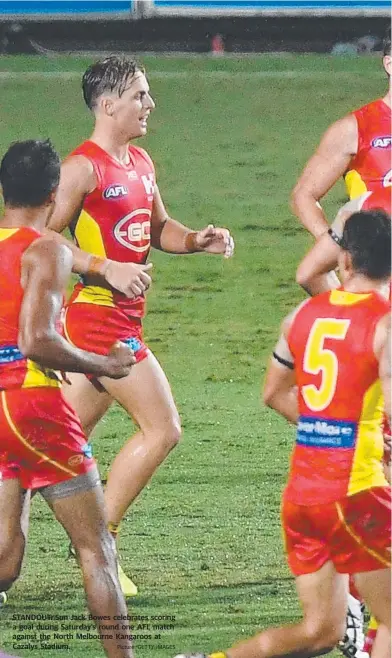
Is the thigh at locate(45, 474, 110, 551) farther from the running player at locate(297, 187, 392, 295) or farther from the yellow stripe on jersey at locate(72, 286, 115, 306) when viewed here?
the yellow stripe on jersey at locate(72, 286, 115, 306)

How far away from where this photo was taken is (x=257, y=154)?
50.3 ft

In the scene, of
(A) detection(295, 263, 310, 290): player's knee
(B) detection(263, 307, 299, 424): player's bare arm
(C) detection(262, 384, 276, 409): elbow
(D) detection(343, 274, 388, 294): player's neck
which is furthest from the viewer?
(A) detection(295, 263, 310, 290): player's knee

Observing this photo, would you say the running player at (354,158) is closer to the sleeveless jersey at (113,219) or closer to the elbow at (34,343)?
the sleeveless jersey at (113,219)

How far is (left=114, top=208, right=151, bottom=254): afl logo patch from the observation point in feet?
20.8

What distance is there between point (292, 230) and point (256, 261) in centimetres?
94

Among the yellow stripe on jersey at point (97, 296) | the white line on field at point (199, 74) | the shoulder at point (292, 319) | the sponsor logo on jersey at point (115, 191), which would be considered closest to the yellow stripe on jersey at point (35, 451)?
the shoulder at point (292, 319)

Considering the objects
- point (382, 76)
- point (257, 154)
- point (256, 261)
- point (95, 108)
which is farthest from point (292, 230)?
point (95, 108)

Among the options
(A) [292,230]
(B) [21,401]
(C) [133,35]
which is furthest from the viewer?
(C) [133,35]

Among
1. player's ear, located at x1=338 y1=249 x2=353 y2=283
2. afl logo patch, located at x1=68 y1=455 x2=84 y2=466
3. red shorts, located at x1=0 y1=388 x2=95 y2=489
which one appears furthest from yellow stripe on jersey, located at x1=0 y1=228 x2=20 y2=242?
player's ear, located at x1=338 y1=249 x2=353 y2=283

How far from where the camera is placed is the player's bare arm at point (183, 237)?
642 cm

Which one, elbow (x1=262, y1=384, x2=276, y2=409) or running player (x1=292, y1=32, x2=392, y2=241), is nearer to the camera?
elbow (x1=262, y1=384, x2=276, y2=409)

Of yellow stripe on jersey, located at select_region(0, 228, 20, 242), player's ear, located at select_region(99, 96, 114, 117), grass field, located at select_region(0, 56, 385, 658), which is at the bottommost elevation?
grass field, located at select_region(0, 56, 385, 658)

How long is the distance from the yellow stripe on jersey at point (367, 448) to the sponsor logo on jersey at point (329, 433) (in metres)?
0.03

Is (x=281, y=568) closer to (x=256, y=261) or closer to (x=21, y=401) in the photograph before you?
(x=21, y=401)
